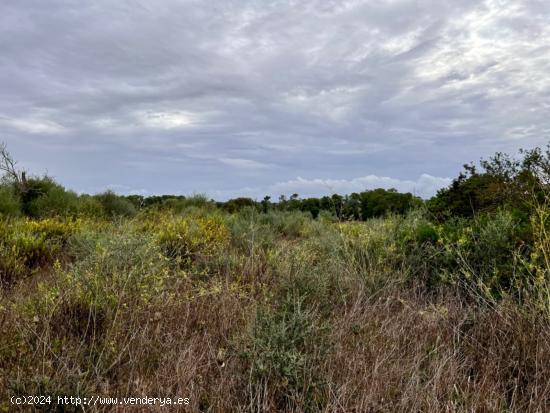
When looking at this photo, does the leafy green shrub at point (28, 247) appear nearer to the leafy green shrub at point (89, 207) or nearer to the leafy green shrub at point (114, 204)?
the leafy green shrub at point (89, 207)

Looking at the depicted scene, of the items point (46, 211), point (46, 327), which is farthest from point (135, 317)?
point (46, 211)

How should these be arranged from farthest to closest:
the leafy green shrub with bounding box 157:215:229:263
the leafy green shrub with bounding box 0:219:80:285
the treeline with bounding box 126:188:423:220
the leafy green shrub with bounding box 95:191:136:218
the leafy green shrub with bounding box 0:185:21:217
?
1. the leafy green shrub with bounding box 95:191:136:218
2. the leafy green shrub with bounding box 0:185:21:217
3. the treeline with bounding box 126:188:423:220
4. the leafy green shrub with bounding box 157:215:229:263
5. the leafy green shrub with bounding box 0:219:80:285

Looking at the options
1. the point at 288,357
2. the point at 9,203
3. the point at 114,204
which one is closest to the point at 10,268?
the point at 288,357

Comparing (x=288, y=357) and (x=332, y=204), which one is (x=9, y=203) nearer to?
(x=332, y=204)

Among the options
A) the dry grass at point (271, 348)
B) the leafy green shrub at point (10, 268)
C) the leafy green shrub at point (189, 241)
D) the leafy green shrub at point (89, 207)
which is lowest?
the dry grass at point (271, 348)

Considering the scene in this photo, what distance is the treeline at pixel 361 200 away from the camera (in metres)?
7.79

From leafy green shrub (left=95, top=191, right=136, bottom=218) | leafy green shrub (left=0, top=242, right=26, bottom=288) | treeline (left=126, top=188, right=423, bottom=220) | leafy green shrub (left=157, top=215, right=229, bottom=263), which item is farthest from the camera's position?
leafy green shrub (left=95, top=191, right=136, bottom=218)

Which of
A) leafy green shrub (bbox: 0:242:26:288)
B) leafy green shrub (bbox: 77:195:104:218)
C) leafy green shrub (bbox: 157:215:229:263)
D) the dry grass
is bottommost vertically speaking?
the dry grass

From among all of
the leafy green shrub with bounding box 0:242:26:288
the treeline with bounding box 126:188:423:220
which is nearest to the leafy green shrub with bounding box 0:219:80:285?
the leafy green shrub with bounding box 0:242:26:288

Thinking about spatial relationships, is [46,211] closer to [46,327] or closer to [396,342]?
[46,327]

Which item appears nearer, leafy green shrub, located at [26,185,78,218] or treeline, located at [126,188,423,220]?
treeline, located at [126,188,423,220]

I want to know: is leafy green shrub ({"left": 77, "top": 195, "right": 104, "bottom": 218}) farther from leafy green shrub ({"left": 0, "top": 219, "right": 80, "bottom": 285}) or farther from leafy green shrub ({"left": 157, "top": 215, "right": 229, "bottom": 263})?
leafy green shrub ({"left": 157, "top": 215, "right": 229, "bottom": 263})

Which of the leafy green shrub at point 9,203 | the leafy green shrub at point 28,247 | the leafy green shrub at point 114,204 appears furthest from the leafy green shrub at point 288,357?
the leafy green shrub at point 114,204

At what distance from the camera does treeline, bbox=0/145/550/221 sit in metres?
7.79
